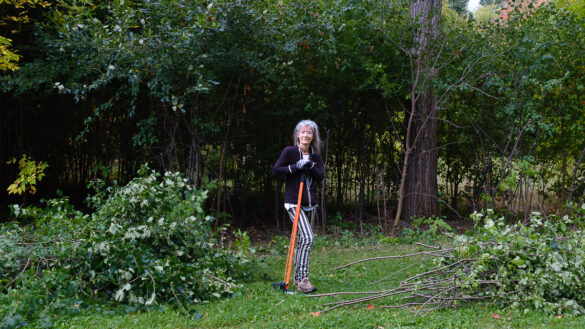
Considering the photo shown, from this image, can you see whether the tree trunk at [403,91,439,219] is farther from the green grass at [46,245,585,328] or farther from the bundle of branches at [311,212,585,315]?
the green grass at [46,245,585,328]

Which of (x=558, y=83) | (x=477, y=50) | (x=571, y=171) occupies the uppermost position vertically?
(x=477, y=50)

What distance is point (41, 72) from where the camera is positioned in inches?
307

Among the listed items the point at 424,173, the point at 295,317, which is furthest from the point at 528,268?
the point at 424,173

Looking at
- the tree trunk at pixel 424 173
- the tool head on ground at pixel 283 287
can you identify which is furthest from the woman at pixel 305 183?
the tree trunk at pixel 424 173

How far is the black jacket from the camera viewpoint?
491cm

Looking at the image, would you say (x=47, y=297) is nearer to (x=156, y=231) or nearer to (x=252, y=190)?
(x=156, y=231)

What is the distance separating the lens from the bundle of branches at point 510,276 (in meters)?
3.94

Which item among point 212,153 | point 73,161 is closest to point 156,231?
point 212,153

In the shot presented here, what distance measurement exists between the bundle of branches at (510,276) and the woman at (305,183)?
71 centimetres

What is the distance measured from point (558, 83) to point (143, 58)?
18.6 ft

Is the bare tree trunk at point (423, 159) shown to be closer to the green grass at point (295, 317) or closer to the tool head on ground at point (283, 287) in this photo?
the tool head on ground at point (283, 287)

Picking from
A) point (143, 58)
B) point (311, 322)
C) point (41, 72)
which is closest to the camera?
point (311, 322)

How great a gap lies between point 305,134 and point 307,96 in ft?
10.8

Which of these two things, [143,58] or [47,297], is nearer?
[47,297]
